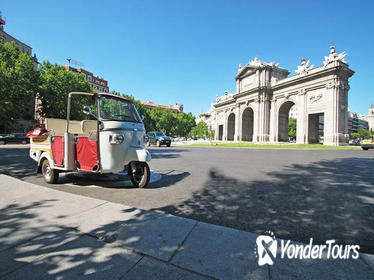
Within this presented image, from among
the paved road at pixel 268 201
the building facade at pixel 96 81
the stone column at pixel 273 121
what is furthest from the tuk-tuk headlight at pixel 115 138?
the building facade at pixel 96 81

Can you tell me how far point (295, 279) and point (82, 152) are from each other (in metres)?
5.03

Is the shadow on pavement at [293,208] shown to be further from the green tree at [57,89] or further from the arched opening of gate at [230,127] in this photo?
the arched opening of gate at [230,127]

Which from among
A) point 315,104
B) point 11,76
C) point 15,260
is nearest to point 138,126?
point 15,260

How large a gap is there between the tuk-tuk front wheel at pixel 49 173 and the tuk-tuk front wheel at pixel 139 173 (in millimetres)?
2277

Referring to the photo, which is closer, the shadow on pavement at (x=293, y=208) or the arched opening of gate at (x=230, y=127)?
the shadow on pavement at (x=293, y=208)

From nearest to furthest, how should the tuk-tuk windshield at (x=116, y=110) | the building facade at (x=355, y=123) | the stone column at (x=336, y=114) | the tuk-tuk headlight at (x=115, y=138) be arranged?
1. the tuk-tuk headlight at (x=115, y=138)
2. the tuk-tuk windshield at (x=116, y=110)
3. the stone column at (x=336, y=114)
4. the building facade at (x=355, y=123)

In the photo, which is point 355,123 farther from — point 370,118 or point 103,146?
point 103,146

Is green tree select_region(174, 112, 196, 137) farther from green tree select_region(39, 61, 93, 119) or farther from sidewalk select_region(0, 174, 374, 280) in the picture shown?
sidewalk select_region(0, 174, 374, 280)

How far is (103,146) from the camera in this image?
4.43 m

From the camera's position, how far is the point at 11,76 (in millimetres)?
24375

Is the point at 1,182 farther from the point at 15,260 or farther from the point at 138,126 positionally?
the point at 15,260

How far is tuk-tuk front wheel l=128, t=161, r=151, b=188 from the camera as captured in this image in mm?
4793

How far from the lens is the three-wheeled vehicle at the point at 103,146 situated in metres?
4.44

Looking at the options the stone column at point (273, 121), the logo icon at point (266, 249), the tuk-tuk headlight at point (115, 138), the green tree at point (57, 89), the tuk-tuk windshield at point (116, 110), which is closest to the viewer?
the logo icon at point (266, 249)
